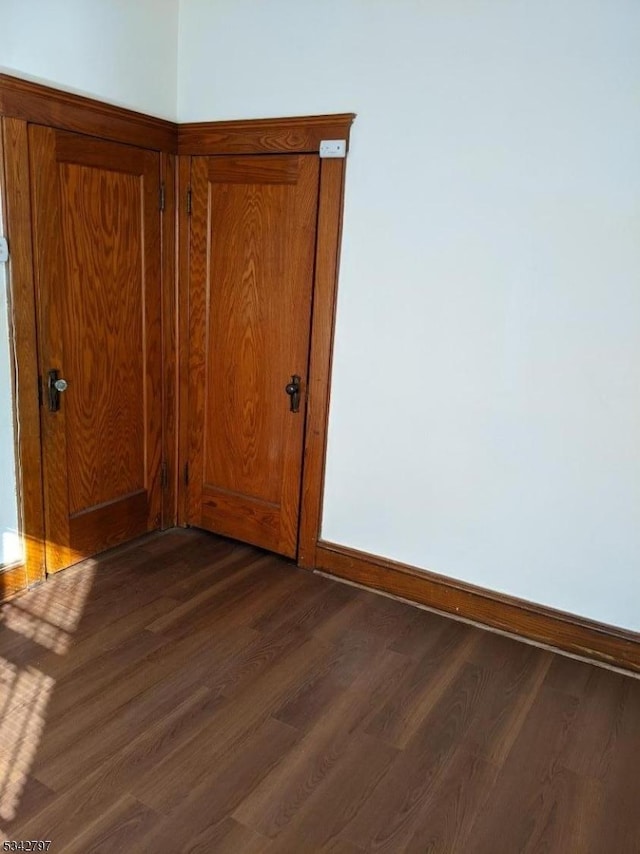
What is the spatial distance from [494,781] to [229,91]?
309 cm

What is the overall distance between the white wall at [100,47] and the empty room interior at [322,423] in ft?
0.05

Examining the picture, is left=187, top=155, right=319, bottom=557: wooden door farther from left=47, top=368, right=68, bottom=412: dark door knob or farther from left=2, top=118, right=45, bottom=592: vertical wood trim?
left=2, top=118, right=45, bottom=592: vertical wood trim

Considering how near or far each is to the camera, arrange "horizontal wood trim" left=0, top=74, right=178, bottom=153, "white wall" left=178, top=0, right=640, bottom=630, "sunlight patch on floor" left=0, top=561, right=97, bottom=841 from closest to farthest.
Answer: "sunlight patch on floor" left=0, top=561, right=97, bottom=841, "white wall" left=178, top=0, right=640, bottom=630, "horizontal wood trim" left=0, top=74, right=178, bottom=153

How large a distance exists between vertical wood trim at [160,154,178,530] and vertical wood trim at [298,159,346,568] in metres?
0.83

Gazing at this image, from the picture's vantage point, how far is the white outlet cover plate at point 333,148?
2904mm

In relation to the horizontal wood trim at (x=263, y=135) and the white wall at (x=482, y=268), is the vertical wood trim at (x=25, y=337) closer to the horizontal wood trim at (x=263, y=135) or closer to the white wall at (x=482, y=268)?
the horizontal wood trim at (x=263, y=135)

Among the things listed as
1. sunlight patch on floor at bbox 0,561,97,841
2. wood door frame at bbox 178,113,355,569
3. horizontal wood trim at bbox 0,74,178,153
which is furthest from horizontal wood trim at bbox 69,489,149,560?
horizontal wood trim at bbox 0,74,178,153

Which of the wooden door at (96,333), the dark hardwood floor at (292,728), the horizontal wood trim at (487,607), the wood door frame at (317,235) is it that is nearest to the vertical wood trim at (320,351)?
the wood door frame at (317,235)

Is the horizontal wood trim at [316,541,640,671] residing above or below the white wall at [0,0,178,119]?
below

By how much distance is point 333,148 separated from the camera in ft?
9.59

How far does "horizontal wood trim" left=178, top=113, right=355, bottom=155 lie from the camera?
293 centimetres

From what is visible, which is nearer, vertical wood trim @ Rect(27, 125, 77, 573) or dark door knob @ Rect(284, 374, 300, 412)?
vertical wood trim @ Rect(27, 125, 77, 573)

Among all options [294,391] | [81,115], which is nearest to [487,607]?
[294,391]


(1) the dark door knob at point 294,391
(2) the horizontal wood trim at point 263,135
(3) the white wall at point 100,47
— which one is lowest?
(1) the dark door knob at point 294,391
